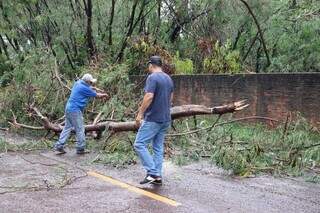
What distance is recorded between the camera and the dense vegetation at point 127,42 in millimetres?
14797

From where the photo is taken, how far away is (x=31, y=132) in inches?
571

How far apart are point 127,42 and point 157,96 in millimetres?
12349

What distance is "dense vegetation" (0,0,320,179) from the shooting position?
1480 cm

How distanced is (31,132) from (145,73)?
576cm

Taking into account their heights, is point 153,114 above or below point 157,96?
below

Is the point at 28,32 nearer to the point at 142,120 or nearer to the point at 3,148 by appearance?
the point at 3,148

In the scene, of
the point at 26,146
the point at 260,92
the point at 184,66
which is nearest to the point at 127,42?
the point at 184,66

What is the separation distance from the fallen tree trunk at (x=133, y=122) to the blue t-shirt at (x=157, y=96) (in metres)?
1.83

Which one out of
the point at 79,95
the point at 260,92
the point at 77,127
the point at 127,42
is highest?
Result: the point at 127,42

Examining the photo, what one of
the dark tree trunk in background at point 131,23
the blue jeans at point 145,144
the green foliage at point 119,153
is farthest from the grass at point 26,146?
the dark tree trunk in background at point 131,23

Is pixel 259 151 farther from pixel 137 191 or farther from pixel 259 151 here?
pixel 137 191

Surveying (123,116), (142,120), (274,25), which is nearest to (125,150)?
(123,116)

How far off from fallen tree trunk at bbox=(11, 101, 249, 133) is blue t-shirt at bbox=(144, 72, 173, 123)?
1.83 meters

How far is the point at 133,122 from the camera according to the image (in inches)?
443
